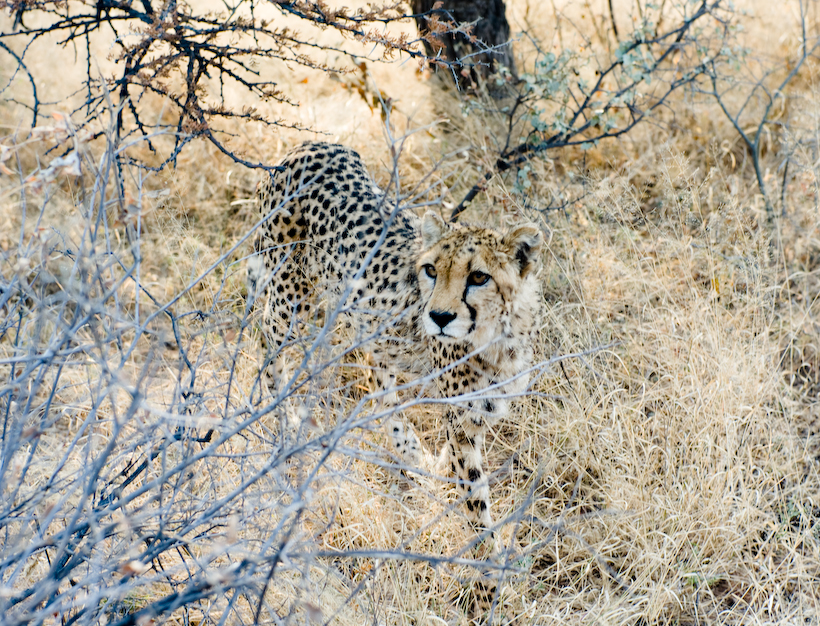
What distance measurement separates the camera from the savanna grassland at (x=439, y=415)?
1884 millimetres

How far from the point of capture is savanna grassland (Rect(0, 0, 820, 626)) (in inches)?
74.2

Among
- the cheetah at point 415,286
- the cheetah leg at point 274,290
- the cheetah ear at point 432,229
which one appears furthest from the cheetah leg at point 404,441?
the cheetah ear at point 432,229

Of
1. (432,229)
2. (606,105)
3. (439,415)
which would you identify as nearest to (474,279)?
(432,229)

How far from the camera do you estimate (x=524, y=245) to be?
117 inches

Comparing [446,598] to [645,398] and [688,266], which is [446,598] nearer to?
[645,398]

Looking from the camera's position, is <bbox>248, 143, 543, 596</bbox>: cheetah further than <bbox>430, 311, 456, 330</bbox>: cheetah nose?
Yes

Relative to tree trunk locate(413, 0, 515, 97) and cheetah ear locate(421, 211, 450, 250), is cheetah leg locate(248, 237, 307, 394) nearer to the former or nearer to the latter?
cheetah ear locate(421, 211, 450, 250)

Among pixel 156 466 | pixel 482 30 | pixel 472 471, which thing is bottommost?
pixel 472 471

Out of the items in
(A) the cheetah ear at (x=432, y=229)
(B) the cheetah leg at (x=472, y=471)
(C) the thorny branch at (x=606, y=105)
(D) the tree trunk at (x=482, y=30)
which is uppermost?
(D) the tree trunk at (x=482, y=30)

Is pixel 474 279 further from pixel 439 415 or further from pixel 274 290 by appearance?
pixel 274 290

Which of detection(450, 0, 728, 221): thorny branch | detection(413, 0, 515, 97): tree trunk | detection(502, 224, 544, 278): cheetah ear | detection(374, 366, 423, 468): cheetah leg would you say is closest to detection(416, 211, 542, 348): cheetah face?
detection(502, 224, 544, 278): cheetah ear

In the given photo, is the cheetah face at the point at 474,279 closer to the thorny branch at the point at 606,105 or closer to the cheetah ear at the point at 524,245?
the cheetah ear at the point at 524,245

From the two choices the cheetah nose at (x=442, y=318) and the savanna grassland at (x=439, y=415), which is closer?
the savanna grassland at (x=439, y=415)

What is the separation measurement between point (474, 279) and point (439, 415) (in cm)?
103
